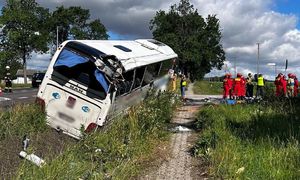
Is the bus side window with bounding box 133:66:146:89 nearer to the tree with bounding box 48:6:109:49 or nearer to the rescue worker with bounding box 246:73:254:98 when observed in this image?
the rescue worker with bounding box 246:73:254:98

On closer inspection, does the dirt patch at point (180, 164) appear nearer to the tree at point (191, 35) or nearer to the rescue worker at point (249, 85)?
the rescue worker at point (249, 85)

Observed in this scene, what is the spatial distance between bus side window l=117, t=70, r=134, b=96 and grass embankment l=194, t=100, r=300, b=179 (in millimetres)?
2235

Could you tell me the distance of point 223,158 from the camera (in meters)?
8.69

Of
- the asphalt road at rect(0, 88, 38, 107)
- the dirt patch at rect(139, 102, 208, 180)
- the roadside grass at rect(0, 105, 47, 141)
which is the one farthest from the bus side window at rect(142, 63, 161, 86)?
the roadside grass at rect(0, 105, 47, 141)

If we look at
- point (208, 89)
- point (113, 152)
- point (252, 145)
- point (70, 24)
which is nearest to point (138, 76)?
point (252, 145)

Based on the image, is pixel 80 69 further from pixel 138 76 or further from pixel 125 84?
pixel 138 76

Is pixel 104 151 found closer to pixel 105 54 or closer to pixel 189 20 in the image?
pixel 105 54

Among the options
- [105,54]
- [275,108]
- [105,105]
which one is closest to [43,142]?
[105,105]

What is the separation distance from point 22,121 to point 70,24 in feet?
299

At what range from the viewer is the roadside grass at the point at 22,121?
999cm

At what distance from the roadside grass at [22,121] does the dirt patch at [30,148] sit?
198 millimetres

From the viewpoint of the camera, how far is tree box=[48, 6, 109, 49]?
9781 centimetres

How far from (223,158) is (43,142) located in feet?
11.8

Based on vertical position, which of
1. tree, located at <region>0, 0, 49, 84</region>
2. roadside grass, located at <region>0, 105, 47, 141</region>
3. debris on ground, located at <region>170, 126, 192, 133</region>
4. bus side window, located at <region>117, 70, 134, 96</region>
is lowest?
debris on ground, located at <region>170, 126, 192, 133</region>
